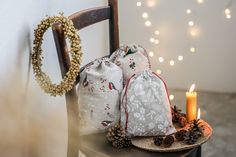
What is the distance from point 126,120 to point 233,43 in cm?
136

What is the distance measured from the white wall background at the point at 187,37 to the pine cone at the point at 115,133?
130 centimetres

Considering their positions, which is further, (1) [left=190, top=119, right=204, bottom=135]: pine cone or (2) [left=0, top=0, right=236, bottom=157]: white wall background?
(1) [left=190, top=119, right=204, bottom=135]: pine cone

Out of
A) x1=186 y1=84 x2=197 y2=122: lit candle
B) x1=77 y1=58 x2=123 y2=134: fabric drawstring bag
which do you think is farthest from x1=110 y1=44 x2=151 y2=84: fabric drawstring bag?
x1=186 y1=84 x2=197 y2=122: lit candle

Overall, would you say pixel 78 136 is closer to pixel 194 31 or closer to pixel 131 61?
pixel 131 61

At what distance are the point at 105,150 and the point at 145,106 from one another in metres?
0.18

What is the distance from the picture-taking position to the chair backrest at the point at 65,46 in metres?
1.05

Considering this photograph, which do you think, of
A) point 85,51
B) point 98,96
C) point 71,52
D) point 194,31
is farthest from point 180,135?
point 194,31

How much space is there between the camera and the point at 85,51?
1.79 meters

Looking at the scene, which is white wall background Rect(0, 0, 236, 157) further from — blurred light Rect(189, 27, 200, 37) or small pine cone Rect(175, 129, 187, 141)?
small pine cone Rect(175, 129, 187, 141)

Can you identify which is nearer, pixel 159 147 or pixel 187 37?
pixel 159 147

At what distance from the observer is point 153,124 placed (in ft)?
3.70

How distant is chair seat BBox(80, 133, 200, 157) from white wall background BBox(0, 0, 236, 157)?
183 millimetres

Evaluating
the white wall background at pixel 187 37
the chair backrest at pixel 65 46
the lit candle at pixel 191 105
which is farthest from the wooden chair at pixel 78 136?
the white wall background at pixel 187 37

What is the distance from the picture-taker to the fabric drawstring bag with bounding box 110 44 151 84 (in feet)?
4.14
